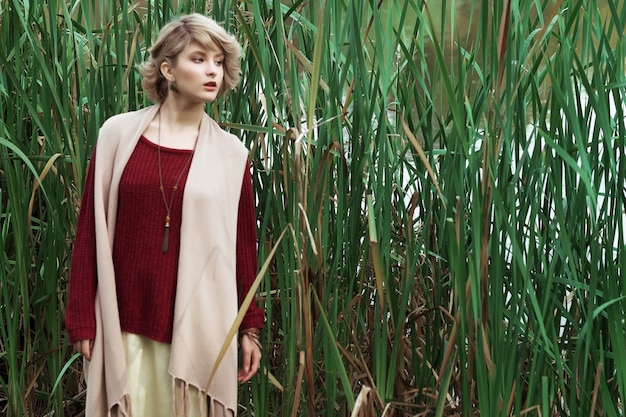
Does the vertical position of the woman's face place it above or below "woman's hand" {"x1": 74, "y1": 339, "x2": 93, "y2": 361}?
above

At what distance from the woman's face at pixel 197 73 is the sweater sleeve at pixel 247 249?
17cm

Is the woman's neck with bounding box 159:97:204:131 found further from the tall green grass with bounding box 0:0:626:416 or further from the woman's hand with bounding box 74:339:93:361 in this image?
the woman's hand with bounding box 74:339:93:361

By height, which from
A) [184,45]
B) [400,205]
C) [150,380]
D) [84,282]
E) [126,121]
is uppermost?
[184,45]

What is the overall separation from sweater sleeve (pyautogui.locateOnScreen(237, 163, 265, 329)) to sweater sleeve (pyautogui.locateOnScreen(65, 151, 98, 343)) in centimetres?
24

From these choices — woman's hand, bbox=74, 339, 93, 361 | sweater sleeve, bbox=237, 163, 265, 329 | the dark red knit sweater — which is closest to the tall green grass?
sweater sleeve, bbox=237, 163, 265, 329

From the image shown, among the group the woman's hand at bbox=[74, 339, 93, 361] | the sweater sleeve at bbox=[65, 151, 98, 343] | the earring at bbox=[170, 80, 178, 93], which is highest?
the earring at bbox=[170, 80, 178, 93]

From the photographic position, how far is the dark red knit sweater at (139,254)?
4.76ft

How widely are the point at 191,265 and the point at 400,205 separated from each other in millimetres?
570

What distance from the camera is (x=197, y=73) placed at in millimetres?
1405

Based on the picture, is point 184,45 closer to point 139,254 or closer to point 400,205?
point 139,254

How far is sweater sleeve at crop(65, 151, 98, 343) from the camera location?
1473 mm

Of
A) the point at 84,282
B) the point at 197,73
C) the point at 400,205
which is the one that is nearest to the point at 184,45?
the point at 197,73

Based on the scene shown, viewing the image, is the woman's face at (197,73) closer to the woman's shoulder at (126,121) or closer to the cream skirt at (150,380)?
the woman's shoulder at (126,121)

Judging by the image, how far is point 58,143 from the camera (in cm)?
183
